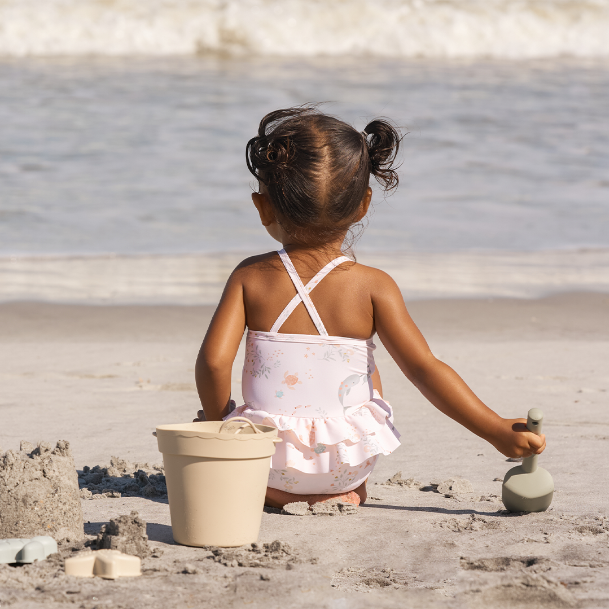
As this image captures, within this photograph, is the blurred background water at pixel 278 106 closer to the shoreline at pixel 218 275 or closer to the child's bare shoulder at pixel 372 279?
the shoreline at pixel 218 275

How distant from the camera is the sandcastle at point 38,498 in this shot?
221cm

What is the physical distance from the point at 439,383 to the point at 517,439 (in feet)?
0.85

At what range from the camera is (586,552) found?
7.30ft

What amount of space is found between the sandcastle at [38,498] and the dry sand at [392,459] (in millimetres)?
151

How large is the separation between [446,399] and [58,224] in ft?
22.5

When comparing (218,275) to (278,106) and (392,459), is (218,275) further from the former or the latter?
(278,106)

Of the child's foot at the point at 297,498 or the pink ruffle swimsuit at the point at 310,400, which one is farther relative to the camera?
the child's foot at the point at 297,498

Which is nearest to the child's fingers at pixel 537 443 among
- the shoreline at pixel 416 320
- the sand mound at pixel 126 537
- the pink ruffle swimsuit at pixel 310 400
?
the pink ruffle swimsuit at pixel 310 400

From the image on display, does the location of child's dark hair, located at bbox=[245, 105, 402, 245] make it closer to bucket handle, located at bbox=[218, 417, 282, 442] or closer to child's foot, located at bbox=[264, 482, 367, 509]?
bucket handle, located at bbox=[218, 417, 282, 442]

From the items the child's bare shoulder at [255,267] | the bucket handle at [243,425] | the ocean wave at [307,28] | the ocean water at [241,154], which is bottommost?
the bucket handle at [243,425]

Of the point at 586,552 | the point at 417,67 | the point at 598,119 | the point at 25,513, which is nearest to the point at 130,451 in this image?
the point at 25,513

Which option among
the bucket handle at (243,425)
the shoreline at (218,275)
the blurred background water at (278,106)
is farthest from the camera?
the blurred background water at (278,106)

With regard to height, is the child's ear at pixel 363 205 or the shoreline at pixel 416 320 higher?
the child's ear at pixel 363 205

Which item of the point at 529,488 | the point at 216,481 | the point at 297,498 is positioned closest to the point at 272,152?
the point at 216,481
